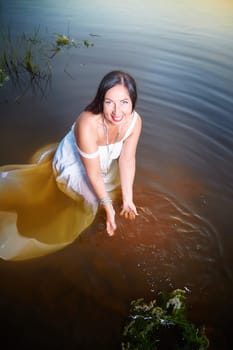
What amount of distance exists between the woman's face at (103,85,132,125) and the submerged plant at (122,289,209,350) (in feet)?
5.38

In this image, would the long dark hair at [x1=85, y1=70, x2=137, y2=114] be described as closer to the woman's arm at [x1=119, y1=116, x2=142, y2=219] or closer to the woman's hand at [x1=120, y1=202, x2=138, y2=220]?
the woman's arm at [x1=119, y1=116, x2=142, y2=219]

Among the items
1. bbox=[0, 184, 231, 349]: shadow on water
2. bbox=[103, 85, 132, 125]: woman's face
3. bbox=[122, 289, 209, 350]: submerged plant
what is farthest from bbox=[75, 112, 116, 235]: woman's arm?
bbox=[122, 289, 209, 350]: submerged plant

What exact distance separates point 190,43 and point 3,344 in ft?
30.9

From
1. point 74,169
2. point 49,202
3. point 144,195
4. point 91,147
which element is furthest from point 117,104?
point 144,195

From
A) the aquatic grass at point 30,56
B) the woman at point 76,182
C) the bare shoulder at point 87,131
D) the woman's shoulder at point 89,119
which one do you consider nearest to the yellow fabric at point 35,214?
the woman at point 76,182

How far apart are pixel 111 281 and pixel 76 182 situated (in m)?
1.18

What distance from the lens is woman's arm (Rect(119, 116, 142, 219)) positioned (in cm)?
342

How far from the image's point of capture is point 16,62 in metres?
7.03

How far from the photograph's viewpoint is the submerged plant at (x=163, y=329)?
2.45 metres

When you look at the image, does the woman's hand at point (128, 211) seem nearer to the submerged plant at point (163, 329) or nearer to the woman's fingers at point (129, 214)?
the woman's fingers at point (129, 214)

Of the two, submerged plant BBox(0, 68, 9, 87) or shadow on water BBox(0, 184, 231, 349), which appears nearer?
shadow on water BBox(0, 184, 231, 349)

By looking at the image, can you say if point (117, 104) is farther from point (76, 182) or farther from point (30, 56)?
point (30, 56)

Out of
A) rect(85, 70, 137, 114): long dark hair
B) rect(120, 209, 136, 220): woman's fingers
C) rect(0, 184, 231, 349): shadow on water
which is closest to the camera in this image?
rect(0, 184, 231, 349): shadow on water

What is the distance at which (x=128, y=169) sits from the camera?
11.5 ft
